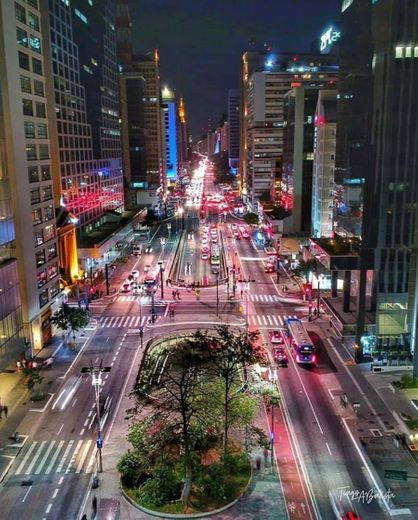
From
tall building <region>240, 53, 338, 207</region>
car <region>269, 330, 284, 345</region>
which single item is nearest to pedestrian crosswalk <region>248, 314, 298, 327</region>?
car <region>269, 330, 284, 345</region>

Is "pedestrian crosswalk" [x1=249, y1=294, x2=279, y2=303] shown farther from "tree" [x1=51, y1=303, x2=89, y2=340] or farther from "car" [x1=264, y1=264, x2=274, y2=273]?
"tree" [x1=51, y1=303, x2=89, y2=340]

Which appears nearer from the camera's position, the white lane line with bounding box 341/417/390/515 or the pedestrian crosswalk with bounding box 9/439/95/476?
the white lane line with bounding box 341/417/390/515

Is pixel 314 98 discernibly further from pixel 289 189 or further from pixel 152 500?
pixel 152 500

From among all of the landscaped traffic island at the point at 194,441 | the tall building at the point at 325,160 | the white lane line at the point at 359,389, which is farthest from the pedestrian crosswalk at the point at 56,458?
the tall building at the point at 325,160

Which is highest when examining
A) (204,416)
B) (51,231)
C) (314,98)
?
(314,98)

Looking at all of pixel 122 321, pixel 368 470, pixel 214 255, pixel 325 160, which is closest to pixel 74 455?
pixel 368 470

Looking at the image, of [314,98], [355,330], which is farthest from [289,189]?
[355,330]
